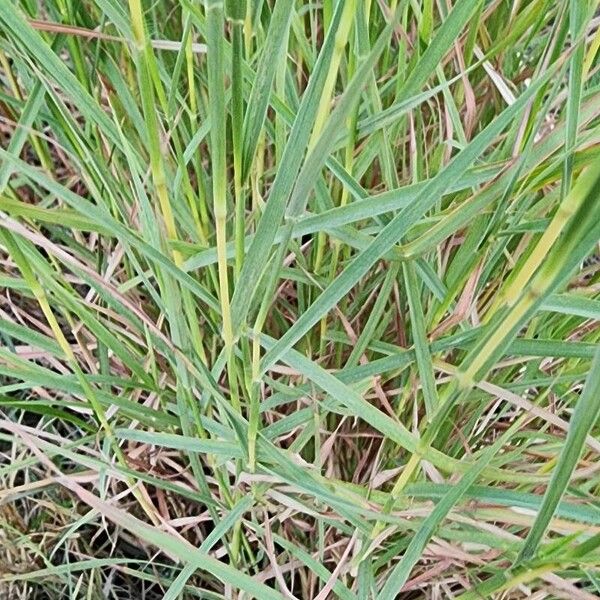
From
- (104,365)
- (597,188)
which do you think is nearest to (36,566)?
(104,365)

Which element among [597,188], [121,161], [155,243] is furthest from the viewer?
[121,161]

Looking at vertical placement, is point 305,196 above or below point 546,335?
above

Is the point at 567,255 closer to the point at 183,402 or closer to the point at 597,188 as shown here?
the point at 597,188

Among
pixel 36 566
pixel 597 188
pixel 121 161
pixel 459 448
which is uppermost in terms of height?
pixel 597 188

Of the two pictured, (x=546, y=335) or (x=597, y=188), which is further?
(x=546, y=335)

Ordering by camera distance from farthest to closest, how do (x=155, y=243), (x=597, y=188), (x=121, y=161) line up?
(x=121, y=161) → (x=155, y=243) → (x=597, y=188)

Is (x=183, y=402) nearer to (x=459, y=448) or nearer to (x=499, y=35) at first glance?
(x=459, y=448)
